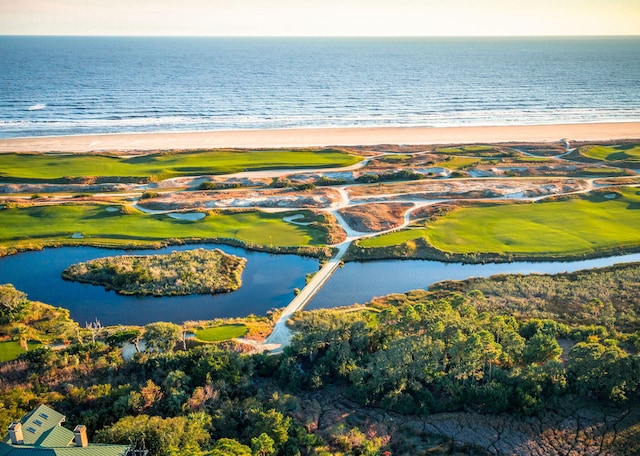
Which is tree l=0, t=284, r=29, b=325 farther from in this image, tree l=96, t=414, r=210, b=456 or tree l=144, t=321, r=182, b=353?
tree l=96, t=414, r=210, b=456

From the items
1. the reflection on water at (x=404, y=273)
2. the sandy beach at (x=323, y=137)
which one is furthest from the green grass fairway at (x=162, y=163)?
the reflection on water at (x=404, y=273)

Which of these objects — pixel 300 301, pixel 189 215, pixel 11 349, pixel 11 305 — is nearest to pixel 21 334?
pixel 11 349

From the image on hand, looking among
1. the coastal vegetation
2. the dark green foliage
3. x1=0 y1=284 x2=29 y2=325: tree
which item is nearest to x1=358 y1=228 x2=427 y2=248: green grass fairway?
the coastal vegetation

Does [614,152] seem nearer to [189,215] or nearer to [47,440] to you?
[189,215]

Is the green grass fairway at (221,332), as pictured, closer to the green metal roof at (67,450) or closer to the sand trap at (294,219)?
the green metal roof at (67,450)

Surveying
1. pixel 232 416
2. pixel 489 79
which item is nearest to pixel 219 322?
pixel 232 416

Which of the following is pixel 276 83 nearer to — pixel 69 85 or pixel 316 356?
pixel 69 85
